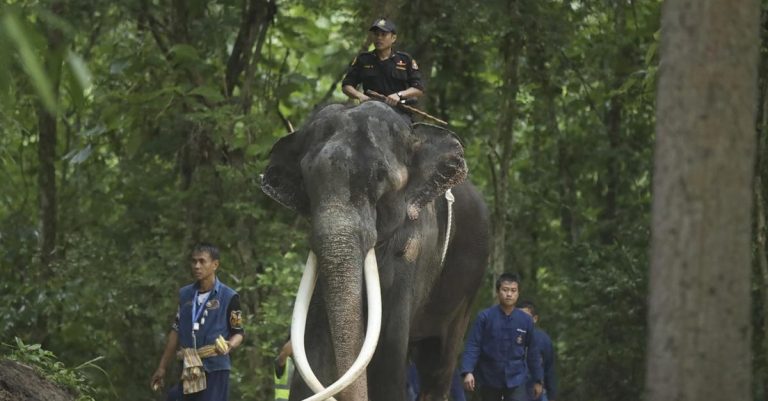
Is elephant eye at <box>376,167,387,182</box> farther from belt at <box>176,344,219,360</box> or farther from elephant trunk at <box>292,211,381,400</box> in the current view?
belt at <box>176,344,219,360</box>

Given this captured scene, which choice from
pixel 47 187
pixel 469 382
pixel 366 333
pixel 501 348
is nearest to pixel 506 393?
pixel 501 348

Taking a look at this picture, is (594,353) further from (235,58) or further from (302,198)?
(302,198)

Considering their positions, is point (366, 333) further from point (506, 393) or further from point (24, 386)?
point (506, 393)

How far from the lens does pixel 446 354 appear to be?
12.0 meters

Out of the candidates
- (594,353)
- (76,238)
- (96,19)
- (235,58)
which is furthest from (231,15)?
(594,353)

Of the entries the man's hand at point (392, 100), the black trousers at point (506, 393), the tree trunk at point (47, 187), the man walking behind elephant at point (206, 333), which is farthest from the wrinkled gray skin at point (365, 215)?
the tree trunk at point (47, 187)

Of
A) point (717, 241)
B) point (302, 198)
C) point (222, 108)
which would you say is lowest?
point (717, 241)

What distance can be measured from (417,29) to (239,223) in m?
2.54

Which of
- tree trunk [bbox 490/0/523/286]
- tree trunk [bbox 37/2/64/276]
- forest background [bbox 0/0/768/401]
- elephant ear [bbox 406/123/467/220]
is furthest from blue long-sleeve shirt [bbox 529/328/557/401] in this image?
tree trunk [bbox 37/2/64/276]

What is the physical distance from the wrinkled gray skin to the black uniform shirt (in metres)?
0.52

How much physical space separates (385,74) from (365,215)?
61.9 inches

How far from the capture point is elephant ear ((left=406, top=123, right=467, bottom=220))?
9945 millimetres

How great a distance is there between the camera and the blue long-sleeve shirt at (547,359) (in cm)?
1312

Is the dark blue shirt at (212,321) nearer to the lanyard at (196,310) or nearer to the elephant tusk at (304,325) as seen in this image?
the lanyard at (196,310)
